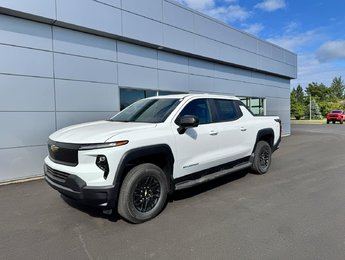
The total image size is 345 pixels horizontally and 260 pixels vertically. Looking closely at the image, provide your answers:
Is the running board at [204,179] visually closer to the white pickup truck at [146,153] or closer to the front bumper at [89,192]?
the white pickup truck at [146,153]

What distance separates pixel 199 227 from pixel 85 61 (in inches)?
255

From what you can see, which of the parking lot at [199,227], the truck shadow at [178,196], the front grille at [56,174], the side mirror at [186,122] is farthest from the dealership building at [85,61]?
the side mirror at [186,122]

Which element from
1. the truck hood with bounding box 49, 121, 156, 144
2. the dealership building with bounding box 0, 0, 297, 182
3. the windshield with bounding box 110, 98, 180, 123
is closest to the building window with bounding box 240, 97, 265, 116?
the dealership building with bounding box 0, 0, 297, 182

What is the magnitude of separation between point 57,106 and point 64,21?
2371 mm

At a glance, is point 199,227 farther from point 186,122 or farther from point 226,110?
point 226,110

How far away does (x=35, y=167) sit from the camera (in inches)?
300

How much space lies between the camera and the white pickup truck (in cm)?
379

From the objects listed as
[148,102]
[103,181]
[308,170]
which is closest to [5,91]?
[148,102]

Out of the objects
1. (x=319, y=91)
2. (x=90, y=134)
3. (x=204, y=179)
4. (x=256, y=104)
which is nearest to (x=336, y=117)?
(x=256, y=104)

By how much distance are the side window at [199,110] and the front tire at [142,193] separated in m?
1.29

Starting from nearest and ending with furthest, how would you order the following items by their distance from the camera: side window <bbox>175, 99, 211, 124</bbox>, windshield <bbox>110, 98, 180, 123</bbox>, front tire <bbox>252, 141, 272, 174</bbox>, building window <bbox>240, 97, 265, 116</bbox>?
windshield <bbox>110, 98, 180, 123</bbox> → side window <bbox>175, 99, 211, 124</bbox> → front tire <bbox>252, 141, 272, 174</bbox> → building window <bbox>240, 97, 265, 116</bbox>

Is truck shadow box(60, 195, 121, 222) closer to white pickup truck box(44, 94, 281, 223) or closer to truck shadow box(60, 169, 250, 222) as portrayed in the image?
truck shadow box(60, 169, 250, 222)

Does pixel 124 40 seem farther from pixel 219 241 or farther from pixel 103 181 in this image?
pixel 219 241

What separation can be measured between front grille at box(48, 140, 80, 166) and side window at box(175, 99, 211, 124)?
6.51 feet
